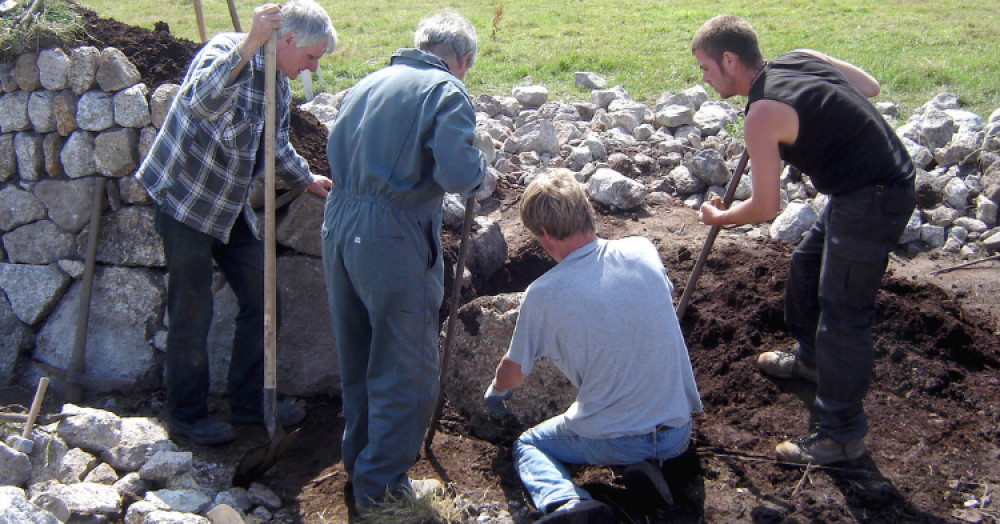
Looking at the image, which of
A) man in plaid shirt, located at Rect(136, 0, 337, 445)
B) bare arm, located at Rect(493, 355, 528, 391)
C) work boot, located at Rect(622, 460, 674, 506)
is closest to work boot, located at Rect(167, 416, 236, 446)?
man in plaid shirt, located at Rect(136, 0, 337, 445)

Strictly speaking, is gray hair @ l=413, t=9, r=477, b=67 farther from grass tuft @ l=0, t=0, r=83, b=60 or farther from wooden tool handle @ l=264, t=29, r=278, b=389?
grass tuft @ l=0, t=0, r=83, b=60

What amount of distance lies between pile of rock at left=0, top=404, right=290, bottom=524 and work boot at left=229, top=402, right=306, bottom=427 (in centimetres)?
48

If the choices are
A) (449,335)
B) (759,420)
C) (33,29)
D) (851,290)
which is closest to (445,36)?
(449,335)

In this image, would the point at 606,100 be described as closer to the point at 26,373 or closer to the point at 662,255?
the point at 662,255

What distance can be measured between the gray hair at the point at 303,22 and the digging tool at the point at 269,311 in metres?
0.09

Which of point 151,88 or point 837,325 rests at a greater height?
point 151,88

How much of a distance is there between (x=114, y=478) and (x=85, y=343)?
1446 millimetres

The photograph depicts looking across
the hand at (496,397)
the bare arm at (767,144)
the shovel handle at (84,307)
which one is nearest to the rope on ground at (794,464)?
the hand at (496,397)

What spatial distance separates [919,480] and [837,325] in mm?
748

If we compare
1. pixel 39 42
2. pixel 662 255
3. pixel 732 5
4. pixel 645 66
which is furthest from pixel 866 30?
pixel 39 42

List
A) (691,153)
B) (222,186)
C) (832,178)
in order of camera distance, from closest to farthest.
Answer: (832,178) → (222,186) → (691,153)

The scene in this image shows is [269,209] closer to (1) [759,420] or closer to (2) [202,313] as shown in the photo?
(2) [202,313]

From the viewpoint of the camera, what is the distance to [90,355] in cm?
464

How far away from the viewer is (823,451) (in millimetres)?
3541
